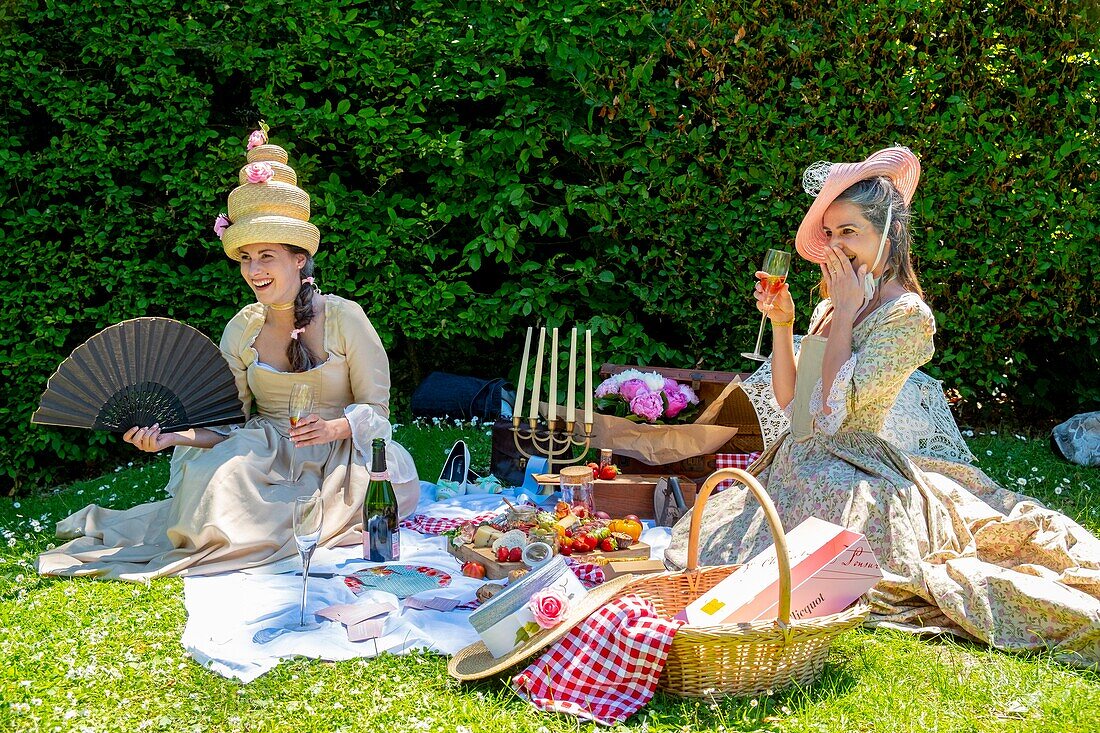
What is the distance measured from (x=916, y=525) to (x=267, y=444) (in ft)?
8.85

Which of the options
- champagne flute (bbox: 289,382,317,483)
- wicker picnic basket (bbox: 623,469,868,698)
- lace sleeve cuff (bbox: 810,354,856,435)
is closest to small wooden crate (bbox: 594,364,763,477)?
lace sleeve cuff (bbox: 810,354,856,435)

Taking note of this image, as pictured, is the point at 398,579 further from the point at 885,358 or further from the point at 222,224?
the point at 885,358

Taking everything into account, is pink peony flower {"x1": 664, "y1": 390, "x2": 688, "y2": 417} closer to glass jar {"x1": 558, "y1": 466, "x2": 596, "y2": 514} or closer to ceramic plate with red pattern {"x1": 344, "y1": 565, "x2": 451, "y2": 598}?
glass jar {"x1": 558, "y1": 466, "x2": 596, "y2": 514}

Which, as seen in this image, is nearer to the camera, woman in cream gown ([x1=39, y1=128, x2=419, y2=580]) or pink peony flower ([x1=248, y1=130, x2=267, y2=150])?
woman in cream gown ([x1=39, y1=128, x2=419, y2=580])

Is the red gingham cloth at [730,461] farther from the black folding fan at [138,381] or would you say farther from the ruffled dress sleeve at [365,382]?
the black folding fan at [138,381]

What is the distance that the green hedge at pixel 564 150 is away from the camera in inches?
234

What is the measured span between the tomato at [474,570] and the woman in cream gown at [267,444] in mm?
672

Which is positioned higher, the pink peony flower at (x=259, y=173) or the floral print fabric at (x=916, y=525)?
the pink peony flower at (x=259, y=173)

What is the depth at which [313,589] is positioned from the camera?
364 cm

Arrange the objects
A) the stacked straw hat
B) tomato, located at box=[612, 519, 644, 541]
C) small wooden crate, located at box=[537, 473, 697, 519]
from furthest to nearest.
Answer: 1. small wooden crate, located at box=[537, 473, 697, 519]
2. the stacked straw hat
3. tomato, located at box=[612, 519, 644, 541]

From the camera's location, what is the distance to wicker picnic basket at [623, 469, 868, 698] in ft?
8.52

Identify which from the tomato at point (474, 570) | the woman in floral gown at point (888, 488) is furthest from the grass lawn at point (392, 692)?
the tomato at point (474, 570)

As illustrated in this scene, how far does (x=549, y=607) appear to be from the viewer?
2746 millimetres

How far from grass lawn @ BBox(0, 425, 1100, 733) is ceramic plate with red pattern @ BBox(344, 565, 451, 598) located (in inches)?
24.3
